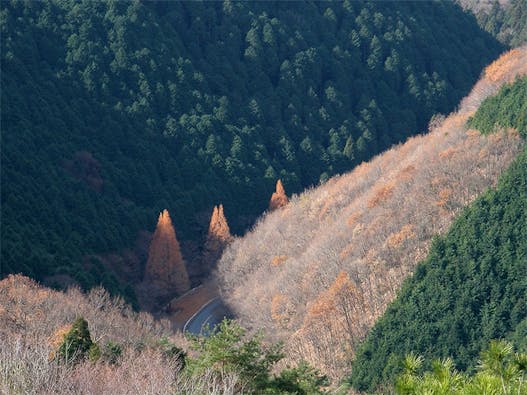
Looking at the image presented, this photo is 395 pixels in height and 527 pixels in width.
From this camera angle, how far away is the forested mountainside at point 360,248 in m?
48.6

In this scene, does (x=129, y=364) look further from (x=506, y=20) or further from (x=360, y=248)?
(x=506, y=20)

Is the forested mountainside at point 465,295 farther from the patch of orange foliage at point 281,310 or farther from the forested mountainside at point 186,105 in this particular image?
the forested mountainside at point 186,105

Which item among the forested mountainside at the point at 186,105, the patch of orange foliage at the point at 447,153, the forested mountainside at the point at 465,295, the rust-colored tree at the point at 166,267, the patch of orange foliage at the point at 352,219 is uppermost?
the forested mountainside at the point at 186,105

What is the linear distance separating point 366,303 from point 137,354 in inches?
716

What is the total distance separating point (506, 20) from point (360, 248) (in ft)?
321

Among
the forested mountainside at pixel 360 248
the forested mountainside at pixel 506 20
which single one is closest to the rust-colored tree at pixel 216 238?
the forested mountainside at pixel 360 248

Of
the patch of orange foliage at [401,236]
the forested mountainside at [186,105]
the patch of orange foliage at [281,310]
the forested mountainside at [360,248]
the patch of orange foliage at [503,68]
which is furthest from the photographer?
the forested mountainside at [186,105]

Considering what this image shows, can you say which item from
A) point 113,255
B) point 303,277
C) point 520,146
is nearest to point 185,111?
point 113,255

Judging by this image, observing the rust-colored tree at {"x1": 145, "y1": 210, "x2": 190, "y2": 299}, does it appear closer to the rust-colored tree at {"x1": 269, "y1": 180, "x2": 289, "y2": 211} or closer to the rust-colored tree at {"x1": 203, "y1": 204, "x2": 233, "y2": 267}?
the rust-colored tree at {"x1": 203, "y1": 204, "x2": 233, "y2": 267}

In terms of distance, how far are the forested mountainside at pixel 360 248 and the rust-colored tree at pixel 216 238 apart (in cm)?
671

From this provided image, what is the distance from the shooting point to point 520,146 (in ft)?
166

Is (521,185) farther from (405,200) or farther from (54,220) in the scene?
(54,220)

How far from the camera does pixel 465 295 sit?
1720 inches

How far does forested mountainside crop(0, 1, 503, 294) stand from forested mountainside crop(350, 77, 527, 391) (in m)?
21.5
